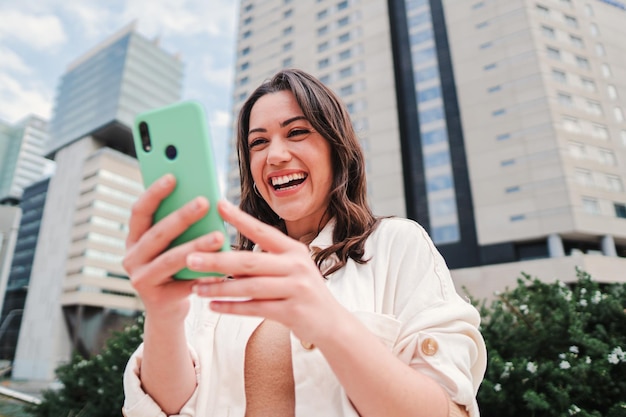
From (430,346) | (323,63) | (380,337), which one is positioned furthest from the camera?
(323,63)

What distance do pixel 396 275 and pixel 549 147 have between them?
34798 mm

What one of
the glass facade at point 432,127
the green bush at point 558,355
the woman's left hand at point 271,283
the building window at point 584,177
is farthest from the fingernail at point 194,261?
the building window at point 584,177

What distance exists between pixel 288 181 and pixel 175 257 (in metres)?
0.74

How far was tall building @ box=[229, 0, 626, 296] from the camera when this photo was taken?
29.6 m

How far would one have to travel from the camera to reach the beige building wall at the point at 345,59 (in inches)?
1431

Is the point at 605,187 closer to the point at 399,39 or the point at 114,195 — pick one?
the point at 399,39

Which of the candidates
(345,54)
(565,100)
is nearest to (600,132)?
(565,100)

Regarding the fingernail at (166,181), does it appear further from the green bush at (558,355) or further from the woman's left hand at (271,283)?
the green bush at (558,355)

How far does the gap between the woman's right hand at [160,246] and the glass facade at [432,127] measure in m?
33.2

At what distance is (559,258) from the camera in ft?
87.2

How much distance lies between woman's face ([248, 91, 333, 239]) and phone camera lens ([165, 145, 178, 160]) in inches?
22.4

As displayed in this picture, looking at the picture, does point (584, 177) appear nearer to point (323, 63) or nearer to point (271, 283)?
point (323, 63)

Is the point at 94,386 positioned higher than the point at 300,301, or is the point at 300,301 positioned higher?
the point at 300,301

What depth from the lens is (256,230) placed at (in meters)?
0.69
